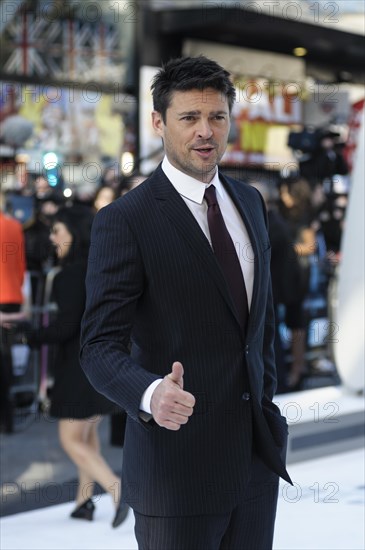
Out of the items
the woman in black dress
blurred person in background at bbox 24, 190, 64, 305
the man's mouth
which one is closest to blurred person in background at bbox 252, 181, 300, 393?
blurred person in background at bbox 24, 190, 64, 305

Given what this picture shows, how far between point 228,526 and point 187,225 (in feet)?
2.58

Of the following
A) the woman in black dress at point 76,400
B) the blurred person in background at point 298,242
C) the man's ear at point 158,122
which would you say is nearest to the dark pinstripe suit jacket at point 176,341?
the man's ear at point 158,122

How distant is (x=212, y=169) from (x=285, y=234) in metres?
5.23

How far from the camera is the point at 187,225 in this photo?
251cm

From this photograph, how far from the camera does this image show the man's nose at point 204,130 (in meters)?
2.45

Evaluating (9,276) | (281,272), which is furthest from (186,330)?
(281,272)

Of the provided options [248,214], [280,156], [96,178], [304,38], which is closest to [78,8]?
[96,178]

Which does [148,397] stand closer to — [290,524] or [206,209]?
[206,209]

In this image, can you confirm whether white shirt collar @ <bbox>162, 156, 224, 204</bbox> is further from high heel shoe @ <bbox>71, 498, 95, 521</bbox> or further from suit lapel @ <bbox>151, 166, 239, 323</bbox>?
high heel shoe @ <bbox>71, 498, 95, 521</bbox>

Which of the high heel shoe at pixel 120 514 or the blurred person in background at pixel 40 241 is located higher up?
the blurred person in background at pixel 40 241

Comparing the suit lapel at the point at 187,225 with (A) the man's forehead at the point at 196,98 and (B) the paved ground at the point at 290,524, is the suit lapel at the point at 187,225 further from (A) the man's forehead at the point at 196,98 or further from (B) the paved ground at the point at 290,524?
(B) the paved ground at the point at 290,524

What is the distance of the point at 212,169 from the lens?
253cm

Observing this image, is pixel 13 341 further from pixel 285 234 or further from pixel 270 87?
pixel 270 87

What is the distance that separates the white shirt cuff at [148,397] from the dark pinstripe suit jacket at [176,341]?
0.13 meters
